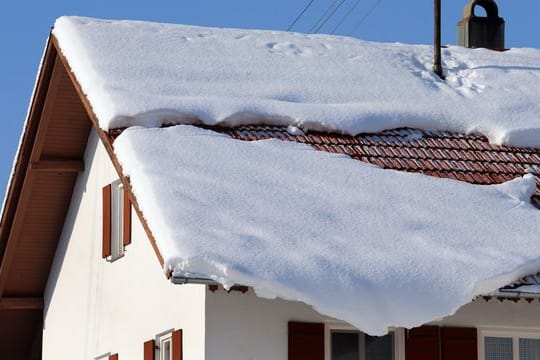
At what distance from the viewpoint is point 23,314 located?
21672mm

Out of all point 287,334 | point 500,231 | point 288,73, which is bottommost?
point 287,334

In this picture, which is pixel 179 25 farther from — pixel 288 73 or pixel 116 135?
pixel 116 135

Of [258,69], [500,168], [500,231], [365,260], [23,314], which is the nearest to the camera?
[365,260]

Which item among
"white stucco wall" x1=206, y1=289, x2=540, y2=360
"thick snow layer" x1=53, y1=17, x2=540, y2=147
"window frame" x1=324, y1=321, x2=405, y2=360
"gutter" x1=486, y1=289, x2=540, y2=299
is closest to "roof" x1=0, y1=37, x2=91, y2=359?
"thick snow layer" x1=53, y1=17, x2=540, y2=147

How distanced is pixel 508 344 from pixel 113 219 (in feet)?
15.1

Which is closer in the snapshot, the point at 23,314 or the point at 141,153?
the point at 141,153

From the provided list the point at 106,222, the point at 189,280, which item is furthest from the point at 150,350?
the point at 189,280

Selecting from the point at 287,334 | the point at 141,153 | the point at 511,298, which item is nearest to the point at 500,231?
the point at 511,298

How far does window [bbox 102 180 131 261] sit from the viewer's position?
18656 mm

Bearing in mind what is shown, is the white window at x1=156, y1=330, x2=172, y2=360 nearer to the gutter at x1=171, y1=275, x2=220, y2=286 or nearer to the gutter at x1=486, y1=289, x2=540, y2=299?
the gutter at x1=171, y1=275, x2=220, y2=286

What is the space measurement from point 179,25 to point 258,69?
5.33 ft

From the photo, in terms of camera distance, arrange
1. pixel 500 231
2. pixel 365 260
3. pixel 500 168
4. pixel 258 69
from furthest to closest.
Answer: pixel 258 69 < pixel 500 168 < pixel 500 231 < pixel 365 260

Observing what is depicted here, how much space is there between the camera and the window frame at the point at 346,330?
51.9 feet

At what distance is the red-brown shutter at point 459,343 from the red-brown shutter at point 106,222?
4251mm
